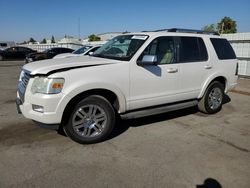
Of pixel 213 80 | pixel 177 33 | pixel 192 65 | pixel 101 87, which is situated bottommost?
pixel 213 80

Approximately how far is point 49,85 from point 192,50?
127 inches

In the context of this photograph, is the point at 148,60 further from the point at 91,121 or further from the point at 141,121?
the point at 141,121

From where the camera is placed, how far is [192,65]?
5.56m

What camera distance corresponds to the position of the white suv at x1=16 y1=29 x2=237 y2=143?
4043 mm

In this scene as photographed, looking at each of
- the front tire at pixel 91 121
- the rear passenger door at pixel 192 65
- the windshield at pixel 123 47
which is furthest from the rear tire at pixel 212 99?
the front tire at pixel 91 121

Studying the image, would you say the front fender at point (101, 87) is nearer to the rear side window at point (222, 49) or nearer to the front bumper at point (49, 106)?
the front bumper at point (49, 106)

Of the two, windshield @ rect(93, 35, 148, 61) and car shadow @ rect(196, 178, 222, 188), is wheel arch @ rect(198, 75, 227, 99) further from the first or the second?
car shadow @ rect(196, 178, 222, 188)

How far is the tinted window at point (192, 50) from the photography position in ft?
17.9

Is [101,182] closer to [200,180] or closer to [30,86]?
[200,180]

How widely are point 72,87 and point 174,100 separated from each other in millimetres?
2280

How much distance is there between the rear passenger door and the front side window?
0.61 feet

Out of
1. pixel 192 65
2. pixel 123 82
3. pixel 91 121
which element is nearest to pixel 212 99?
pixel 192 65

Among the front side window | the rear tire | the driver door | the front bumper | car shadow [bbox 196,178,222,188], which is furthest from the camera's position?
the rear tire

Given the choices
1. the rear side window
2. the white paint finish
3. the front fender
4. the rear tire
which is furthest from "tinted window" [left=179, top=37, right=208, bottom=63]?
the front fender
